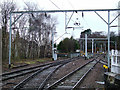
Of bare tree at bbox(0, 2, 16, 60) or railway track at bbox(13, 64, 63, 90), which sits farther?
bare tree at bbox(0, 2, 16, 60)

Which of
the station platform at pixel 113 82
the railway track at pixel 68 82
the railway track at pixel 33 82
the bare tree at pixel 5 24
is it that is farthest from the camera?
the bare tree at pixel 5 24

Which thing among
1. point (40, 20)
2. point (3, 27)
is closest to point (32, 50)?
point (40, 20)

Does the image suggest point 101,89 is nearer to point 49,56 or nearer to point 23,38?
point 23,38

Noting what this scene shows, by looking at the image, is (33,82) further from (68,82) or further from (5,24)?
(5,24)

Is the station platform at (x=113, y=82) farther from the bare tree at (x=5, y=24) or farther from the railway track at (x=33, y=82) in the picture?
the bare tree at (x=5, y=24)

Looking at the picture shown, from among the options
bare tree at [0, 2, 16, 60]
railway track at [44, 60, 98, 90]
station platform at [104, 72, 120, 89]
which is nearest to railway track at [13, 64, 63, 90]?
railway track at [44, 60, 98, 90]

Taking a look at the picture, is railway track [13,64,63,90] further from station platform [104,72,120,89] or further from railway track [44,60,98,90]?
station platform [104,72,120,89]

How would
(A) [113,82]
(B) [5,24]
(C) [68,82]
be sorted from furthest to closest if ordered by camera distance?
(B) [5,24], (C) [68,82], (A) [113,82]

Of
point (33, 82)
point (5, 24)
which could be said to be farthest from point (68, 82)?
point (5, 24)

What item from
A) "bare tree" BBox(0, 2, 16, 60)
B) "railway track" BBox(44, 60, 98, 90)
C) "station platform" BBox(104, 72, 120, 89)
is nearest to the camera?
"station platform" BBox(104, 72, 120, 89)

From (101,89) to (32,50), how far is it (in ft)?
97.5

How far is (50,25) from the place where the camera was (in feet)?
144

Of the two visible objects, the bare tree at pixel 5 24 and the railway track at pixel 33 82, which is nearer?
the railway track at pixel 33 82

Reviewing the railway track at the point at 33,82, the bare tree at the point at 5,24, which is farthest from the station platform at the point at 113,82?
the bare tree at the point at 5,24
